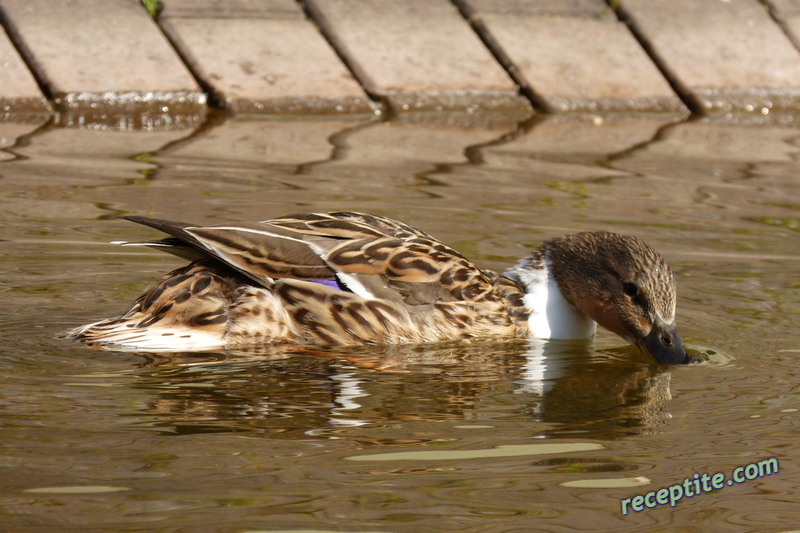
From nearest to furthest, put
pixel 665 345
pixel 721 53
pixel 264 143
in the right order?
pixel 665 345, pixel 264 143, pixel 721 53

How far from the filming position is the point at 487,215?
782 centimetres

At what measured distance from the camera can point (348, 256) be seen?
5797mm

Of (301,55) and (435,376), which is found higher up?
(301,55)

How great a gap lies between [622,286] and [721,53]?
6.15 meters

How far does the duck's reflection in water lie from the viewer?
15.1ft

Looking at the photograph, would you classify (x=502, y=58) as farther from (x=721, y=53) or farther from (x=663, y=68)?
(x=721, y=53)

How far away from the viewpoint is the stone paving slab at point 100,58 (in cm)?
973

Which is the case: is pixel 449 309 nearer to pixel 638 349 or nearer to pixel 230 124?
pixel 638 349

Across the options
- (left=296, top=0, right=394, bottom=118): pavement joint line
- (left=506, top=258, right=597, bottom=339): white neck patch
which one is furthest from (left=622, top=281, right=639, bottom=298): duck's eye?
(left=296, top=0, right=394, bottom=118): pavement joint line

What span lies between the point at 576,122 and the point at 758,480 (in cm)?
675

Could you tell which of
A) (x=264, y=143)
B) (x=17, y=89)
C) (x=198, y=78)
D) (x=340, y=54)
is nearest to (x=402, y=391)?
(x=264, y=143)

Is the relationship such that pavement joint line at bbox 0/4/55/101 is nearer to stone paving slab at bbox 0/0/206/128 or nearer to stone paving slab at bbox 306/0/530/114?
stone paving slab at bbox 0/0/206/128

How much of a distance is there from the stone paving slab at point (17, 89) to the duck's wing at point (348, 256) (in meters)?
4.21

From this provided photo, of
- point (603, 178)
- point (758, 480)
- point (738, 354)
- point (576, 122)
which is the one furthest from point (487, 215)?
point (758, 480)
